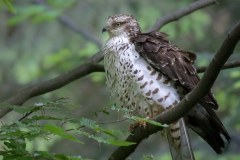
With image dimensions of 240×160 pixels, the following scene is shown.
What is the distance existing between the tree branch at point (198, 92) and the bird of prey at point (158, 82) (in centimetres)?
62

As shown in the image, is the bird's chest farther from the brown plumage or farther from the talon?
the talon

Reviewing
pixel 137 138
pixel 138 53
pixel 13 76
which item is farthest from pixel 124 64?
pixel 13 76

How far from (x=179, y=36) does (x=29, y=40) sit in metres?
2.81

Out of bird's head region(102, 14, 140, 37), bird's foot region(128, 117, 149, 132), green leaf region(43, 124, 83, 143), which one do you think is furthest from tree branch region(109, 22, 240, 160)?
bird's head region(102, 14, 140, 37)

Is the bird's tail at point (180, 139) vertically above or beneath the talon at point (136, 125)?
beneath

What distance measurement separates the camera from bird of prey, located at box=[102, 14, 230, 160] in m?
6.23

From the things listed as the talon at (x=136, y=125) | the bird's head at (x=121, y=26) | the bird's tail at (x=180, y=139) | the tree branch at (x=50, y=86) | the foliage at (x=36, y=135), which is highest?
the bird's head at (x=121, y=26)

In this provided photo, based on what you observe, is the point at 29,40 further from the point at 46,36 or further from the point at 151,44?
the point at 151,44

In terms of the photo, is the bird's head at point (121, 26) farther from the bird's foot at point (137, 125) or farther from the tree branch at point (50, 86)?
the bird's foot at point (137, 125)

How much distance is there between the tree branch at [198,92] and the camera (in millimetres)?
4441

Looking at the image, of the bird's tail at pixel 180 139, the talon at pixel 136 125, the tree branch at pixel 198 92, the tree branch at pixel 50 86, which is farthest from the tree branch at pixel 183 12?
the tree branch at pixel 198 92

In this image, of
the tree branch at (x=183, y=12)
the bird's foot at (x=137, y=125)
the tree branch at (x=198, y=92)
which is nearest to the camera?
the tree branch at (x=198, y=92)

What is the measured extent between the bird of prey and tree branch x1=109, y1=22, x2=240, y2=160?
0.62 m

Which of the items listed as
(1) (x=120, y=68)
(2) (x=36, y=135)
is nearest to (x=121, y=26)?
(1) (x=120, y=68)
